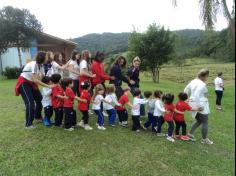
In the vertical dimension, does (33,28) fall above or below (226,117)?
above

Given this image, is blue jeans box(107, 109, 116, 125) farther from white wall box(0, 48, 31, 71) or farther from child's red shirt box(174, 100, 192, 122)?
white wall box(0, 48, 31, 71)

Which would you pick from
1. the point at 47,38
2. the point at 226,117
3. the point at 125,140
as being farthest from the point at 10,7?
the point at 125,140

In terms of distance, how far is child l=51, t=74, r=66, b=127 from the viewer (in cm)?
694

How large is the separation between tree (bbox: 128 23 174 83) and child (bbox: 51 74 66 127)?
2196cm

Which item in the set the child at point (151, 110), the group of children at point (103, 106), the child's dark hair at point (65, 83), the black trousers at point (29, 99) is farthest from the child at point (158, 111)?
the black trousers at point (29, 99)

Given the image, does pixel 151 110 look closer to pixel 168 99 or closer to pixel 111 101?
pixel 168 99

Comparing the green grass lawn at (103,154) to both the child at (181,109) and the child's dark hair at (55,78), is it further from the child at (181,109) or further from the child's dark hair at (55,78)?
the child's dark hair at (55,78)

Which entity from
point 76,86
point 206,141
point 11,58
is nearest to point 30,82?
point 76,86

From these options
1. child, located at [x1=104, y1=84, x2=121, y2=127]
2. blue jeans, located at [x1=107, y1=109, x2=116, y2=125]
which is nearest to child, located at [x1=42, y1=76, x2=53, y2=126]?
child, located at [x1=104, y1=84, x2=121, y2=127]

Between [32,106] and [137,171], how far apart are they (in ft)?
8.92

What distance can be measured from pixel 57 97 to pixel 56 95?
82 mm

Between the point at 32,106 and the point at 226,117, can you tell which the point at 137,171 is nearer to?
the point at 32,106

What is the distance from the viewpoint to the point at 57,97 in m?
6.99

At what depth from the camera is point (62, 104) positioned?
7.11 meters
